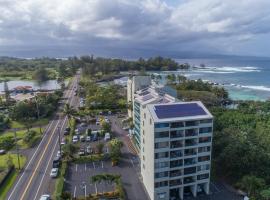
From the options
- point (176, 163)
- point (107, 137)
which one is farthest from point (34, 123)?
point (176, 163)

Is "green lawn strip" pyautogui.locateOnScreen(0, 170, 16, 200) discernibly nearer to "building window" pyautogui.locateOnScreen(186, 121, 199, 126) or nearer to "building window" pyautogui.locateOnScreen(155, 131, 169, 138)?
"building window" pyautogui.locateOnScreen(155, 131, 169, 138)

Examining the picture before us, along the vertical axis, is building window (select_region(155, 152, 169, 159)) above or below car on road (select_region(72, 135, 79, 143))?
above

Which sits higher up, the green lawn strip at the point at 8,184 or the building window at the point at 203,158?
the building window at the point at 203,158

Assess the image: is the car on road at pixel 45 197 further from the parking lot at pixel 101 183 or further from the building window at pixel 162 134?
the building window at pixel 162 134

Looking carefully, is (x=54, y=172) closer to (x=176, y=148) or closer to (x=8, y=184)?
(x=8, y=184)

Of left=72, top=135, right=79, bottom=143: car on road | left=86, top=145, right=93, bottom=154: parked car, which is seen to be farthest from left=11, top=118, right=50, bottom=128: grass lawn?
left=86, top=145, right=93, bottom=154: parked car

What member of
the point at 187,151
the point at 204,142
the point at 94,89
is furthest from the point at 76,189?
the point at 94,89

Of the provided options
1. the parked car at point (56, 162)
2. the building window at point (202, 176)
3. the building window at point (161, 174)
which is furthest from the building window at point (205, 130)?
the parked car at point (56, 162)
